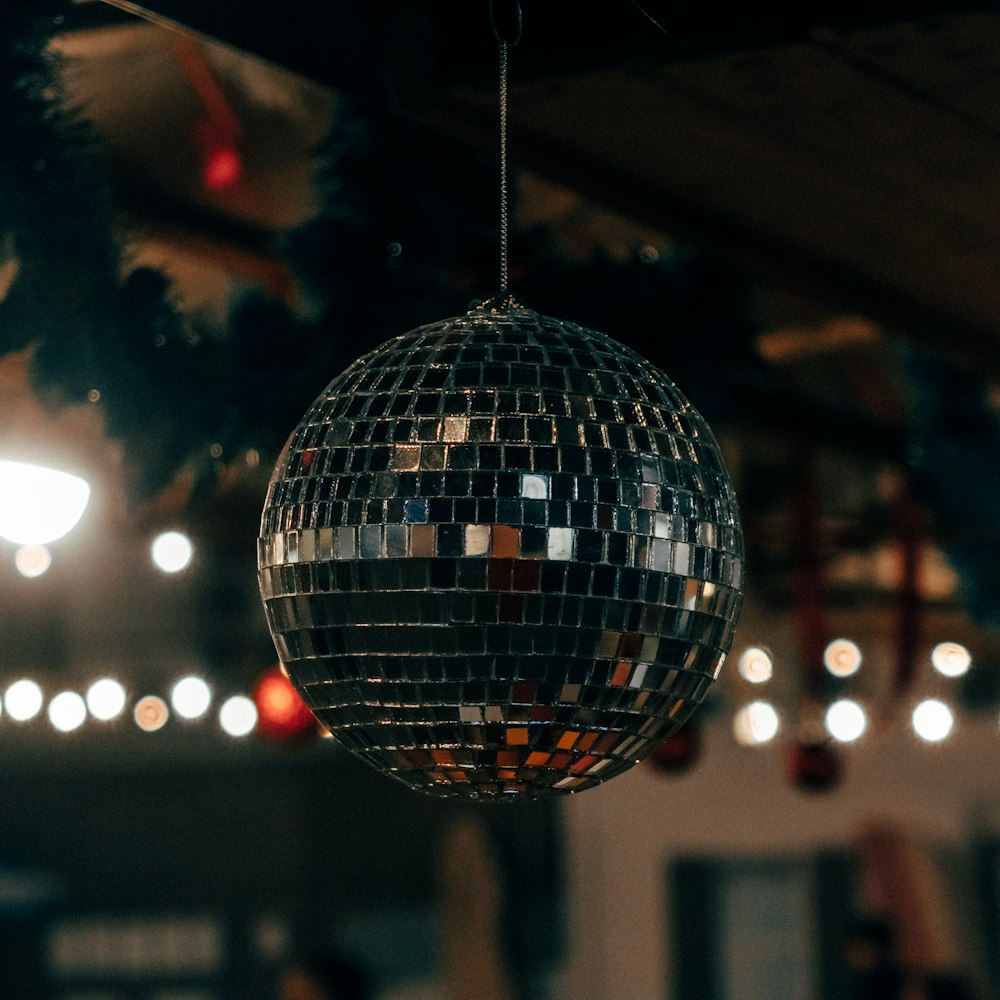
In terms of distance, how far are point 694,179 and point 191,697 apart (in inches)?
162

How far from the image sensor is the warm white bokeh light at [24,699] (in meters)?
6.87

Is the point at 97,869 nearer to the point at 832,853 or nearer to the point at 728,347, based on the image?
the point at 832,853

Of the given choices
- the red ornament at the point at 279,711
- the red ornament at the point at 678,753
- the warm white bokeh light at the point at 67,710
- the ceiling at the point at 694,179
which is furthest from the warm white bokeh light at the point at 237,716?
the red ornament at the point at 678,753

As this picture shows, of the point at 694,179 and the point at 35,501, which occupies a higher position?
the point at 694,179

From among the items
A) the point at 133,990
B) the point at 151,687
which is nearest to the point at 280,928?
the point at 133,990

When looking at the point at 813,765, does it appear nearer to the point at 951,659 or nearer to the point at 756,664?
the point at 756,664

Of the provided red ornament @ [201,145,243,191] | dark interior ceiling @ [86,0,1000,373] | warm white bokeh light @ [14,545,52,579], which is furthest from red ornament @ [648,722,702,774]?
dark interior ceiling @ [86,0,1000,373]

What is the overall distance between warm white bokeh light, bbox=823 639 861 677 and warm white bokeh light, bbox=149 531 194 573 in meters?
2.93

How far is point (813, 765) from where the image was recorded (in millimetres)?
6270

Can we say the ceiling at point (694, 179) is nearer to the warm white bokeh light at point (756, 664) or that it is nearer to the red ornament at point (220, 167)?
the red ornament at point (220, 167)

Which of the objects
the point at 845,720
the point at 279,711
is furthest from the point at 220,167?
the point at 845,720

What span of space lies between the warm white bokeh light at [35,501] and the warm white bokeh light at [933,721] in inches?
201

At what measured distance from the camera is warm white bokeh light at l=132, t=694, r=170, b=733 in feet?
22.0

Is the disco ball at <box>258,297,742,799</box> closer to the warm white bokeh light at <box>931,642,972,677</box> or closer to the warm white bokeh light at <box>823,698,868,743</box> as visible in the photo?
the warm white bokeh light at <box>823,698,868,743</box>
